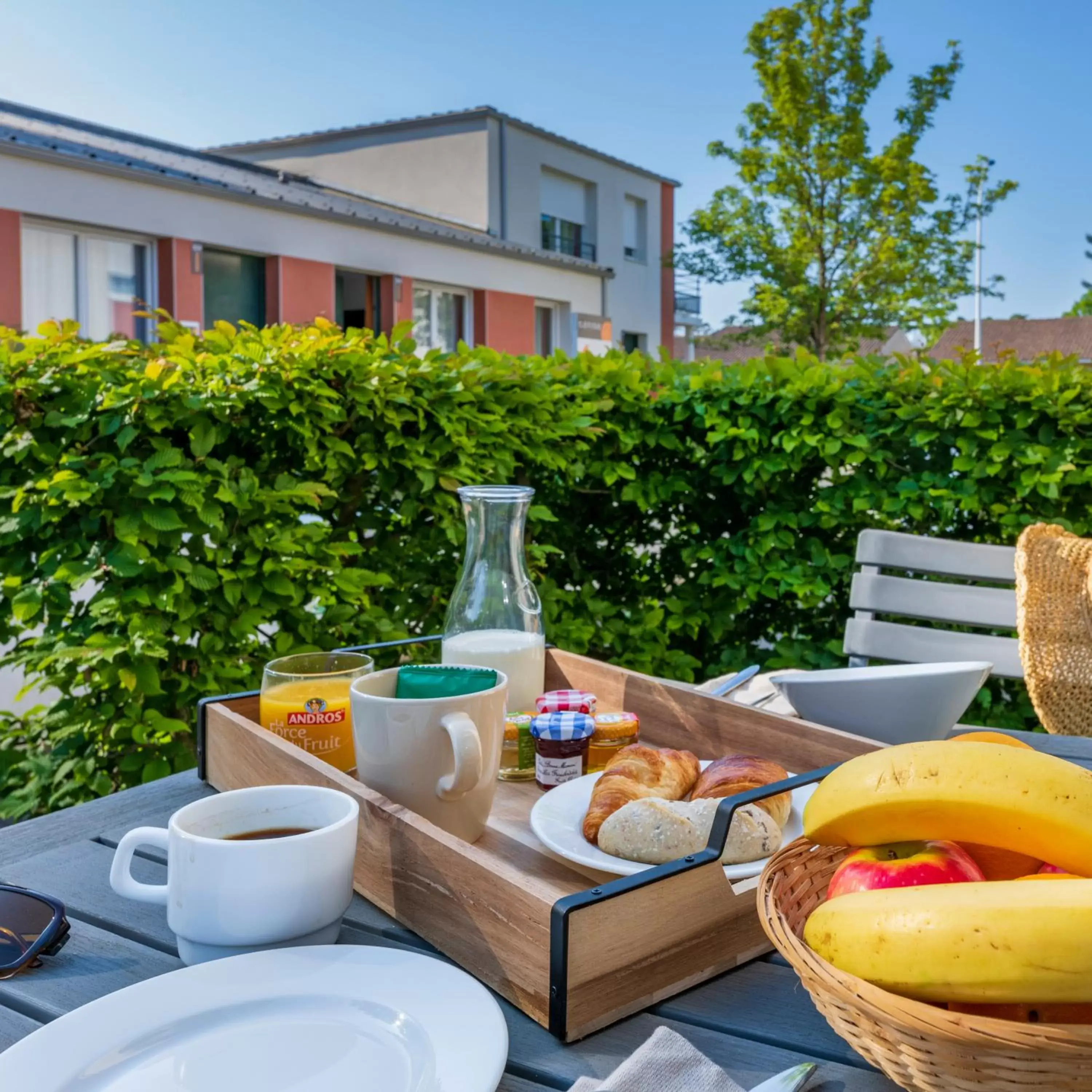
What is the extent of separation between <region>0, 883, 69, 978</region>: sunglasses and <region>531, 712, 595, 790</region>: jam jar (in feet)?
1.57

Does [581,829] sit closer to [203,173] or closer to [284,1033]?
[284,1033]

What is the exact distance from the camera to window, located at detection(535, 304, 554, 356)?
1831 centimetres

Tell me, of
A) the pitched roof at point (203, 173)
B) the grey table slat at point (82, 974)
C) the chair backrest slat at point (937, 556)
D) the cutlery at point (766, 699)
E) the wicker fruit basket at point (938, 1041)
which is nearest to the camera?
the wicker fruit basket at point (938, 1041)

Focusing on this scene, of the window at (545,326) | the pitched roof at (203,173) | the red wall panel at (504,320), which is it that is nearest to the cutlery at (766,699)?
the pitched roof at (203,173)

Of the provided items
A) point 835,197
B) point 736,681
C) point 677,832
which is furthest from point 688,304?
point 677,832

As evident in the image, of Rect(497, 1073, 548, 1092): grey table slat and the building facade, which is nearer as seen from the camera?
Rect(497, 1073, 548, 1092): grey table slat

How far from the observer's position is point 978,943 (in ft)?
1.59

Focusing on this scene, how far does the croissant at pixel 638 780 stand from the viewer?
0.88 meters

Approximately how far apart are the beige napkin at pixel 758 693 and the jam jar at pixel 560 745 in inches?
8.5

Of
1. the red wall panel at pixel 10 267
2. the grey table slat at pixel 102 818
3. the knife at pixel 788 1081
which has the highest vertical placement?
the red wall panel at pixel 10 267

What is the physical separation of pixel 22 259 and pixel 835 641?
1041 centimetres

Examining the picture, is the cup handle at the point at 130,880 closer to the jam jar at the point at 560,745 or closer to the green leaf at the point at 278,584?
the jam jar at the point at 560,745

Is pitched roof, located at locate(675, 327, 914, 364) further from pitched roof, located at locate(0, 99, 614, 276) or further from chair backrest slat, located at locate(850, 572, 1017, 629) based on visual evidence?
chair backrest slat, located at locate(850, 572, 1017, 629)

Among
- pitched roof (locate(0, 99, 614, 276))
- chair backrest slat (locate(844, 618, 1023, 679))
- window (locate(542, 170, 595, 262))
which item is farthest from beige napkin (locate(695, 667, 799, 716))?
window (locate(542, 170, 595, 262))
